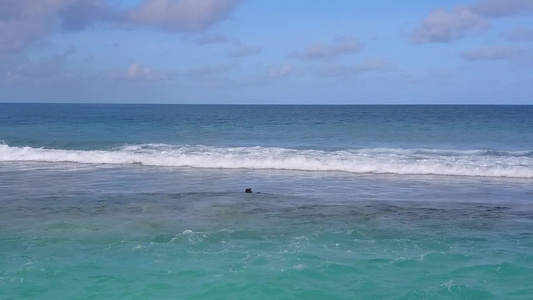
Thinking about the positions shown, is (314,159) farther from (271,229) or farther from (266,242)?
(266,242)

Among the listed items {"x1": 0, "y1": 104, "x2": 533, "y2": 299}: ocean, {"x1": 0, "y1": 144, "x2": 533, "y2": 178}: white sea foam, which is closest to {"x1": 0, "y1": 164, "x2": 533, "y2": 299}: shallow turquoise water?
{"x1": 0, "y1": 104, "x2": 533, "y2": 299}: ocean

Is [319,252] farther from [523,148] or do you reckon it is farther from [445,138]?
[445,138]

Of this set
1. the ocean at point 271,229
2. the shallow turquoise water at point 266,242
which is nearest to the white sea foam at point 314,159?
the ocean at point 271,229

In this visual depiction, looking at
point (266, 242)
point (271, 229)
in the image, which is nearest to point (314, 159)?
point (271, 229)

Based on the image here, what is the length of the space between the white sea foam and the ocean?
121mm

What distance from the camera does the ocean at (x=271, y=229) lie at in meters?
8.93

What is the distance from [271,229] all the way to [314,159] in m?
13.4

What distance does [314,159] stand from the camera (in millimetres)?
25578

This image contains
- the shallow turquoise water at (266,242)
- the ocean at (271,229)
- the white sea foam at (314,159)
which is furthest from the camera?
the white sea foam at (314,159)

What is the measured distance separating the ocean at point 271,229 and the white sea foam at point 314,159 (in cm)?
12

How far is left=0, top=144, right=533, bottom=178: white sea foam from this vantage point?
76.4ft

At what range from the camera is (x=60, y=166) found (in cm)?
2591

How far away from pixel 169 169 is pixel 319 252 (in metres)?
15.0

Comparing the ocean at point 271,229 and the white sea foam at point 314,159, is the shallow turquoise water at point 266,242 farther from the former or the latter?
the white sea foam at point 314,159
